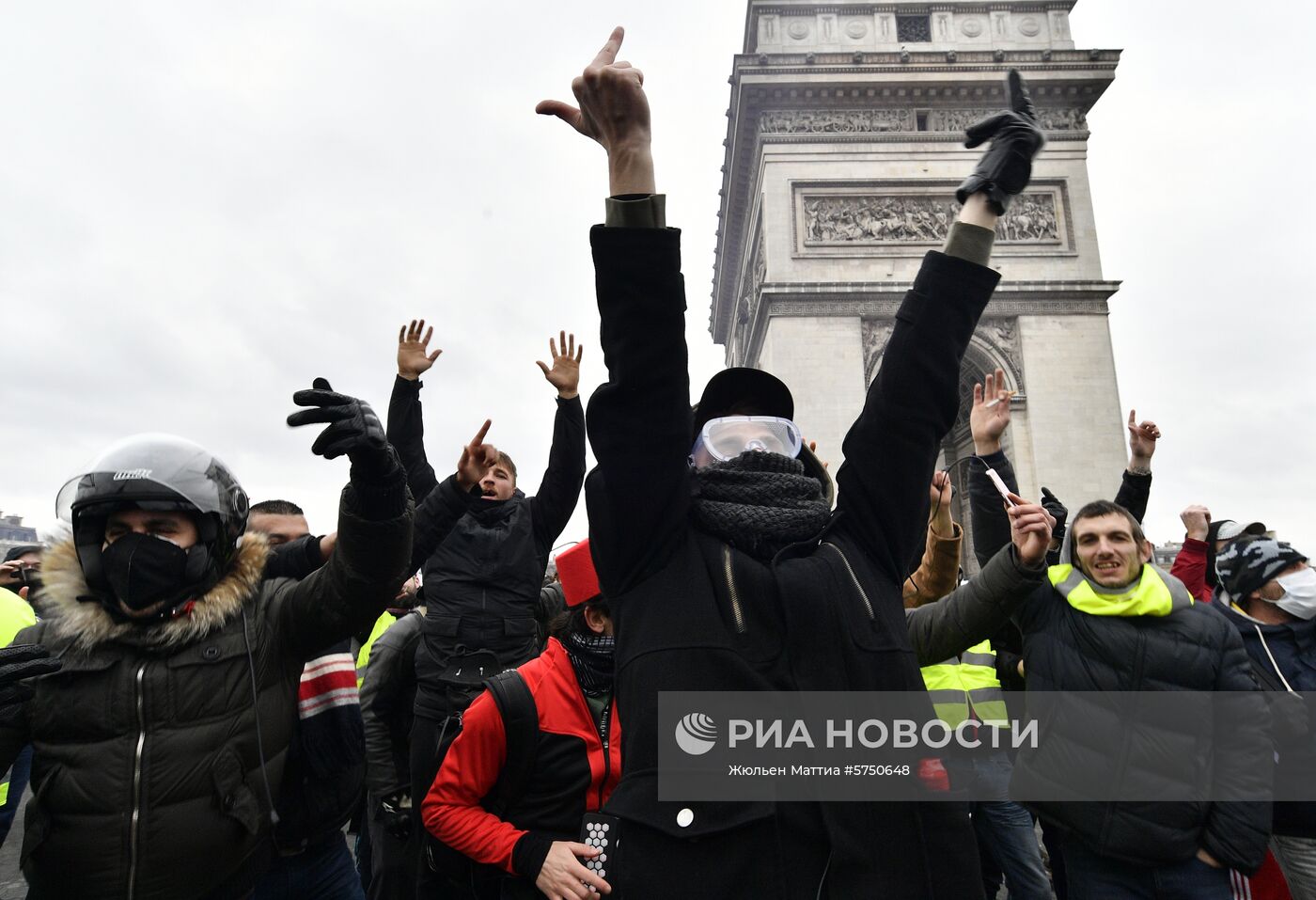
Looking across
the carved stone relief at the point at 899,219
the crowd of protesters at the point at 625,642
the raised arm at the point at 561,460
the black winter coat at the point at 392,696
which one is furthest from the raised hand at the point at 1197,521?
the carved stone relief at the point at 899,219

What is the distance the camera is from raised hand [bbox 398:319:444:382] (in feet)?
13.2

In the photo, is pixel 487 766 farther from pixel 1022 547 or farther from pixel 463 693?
pixel 1022 547

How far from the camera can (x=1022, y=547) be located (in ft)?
7.88

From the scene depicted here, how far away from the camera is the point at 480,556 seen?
374 centimetres

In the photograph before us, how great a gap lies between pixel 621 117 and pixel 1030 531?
1.83 metres

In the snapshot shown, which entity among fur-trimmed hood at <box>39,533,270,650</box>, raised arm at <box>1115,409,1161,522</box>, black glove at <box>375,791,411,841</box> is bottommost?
black glove at <box>375,791,411,841</box>

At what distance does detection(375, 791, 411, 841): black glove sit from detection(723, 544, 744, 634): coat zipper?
2.82 meters

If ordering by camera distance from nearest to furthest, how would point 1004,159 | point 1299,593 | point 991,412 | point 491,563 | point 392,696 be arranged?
point 1004,159 → point 991,412 → point 1299,593 → point 491,563 → point 392,696

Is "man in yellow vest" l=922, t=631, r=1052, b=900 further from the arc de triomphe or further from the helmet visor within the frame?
the arc de triomphe

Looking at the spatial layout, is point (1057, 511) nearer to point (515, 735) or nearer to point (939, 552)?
point (939, 552)

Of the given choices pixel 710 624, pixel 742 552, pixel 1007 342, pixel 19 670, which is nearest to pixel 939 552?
pixel 742 552

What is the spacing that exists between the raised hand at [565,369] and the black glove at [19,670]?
2.40 m

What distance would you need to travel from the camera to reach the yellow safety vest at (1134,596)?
9.25 ft

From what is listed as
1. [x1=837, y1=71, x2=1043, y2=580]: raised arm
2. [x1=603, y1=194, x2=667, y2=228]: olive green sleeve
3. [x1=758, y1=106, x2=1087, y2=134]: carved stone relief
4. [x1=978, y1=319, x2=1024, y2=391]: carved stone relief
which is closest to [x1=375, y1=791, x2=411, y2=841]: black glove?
[x1=837, y1=71, x2=1043, y2=580]: raised arm
